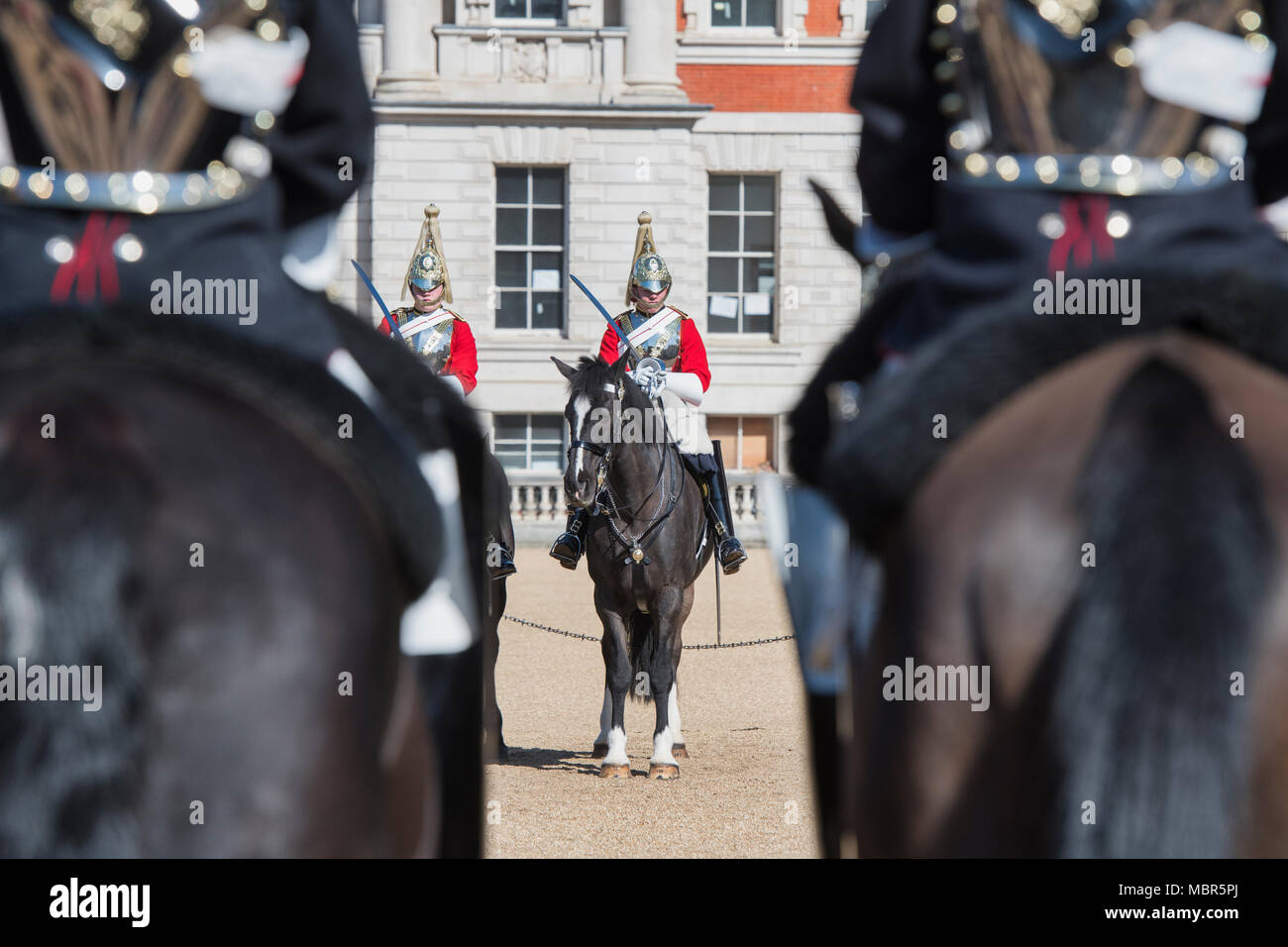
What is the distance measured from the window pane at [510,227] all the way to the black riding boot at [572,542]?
15128 millimetres

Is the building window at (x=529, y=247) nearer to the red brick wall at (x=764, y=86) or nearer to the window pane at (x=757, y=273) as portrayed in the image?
the red brick wall at (x=764, y=86)

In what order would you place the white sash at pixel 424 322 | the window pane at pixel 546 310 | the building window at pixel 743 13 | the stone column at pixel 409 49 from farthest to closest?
1. the building window at pixel 743 13
2. the window pane at pixel 546 310
3. the stone column at pixel 409 49
4. the white sash at pixel 424 322

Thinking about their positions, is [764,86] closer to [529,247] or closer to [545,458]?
[529,247]

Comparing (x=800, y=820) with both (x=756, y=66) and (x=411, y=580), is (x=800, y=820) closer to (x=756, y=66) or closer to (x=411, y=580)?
(x=411, y=580)

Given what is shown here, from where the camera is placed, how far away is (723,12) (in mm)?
24297

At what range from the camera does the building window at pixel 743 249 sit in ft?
78.9

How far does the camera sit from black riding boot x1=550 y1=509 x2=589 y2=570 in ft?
28.4

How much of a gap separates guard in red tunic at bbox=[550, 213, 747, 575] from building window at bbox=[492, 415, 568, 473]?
1305cm

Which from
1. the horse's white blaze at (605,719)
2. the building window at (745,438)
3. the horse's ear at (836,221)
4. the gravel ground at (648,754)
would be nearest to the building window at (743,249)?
the building window at (745,438)

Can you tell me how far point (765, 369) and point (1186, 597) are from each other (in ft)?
71.4

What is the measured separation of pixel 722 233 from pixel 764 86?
2204 mm

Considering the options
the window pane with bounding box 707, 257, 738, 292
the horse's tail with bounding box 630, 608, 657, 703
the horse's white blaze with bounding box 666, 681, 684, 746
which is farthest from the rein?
the window pane with bounding box 707, 257, 738, 292

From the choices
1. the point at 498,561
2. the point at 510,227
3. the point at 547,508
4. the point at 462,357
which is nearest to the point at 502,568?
the point at 498,561

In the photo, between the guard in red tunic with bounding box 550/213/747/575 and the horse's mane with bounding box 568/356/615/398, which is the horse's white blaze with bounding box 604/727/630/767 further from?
the horse's mane with bounding box 568/356/615/398
